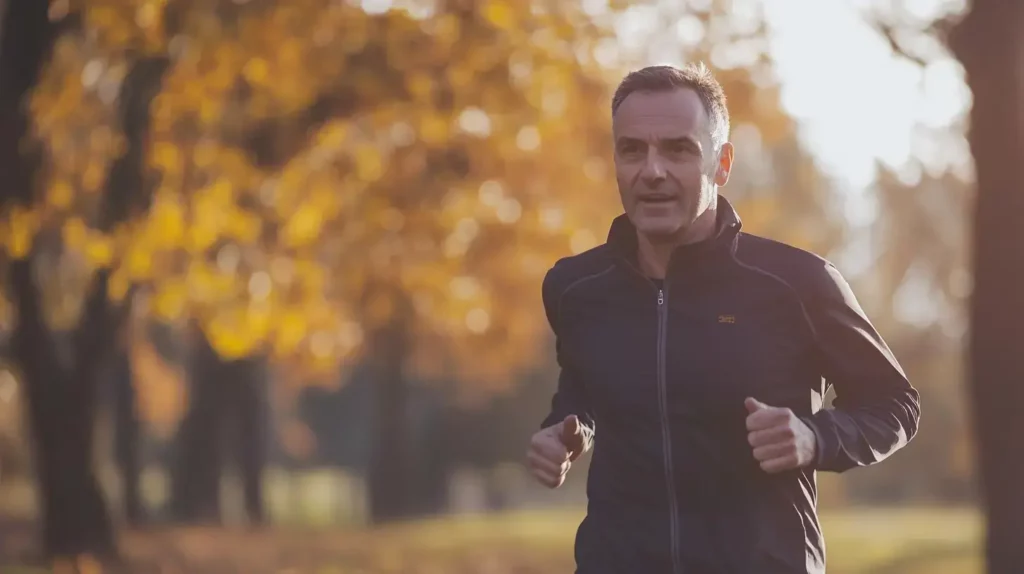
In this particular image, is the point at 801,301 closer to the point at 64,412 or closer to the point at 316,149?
the point at 316,149

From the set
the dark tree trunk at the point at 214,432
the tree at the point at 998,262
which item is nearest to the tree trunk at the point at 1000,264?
the tree at the point at 998,262

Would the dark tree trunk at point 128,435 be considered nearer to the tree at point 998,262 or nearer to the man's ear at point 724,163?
the tree at point 998,262

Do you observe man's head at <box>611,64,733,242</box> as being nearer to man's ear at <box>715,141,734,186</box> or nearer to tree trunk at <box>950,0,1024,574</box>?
man's ear at <box>715,141,734,186</box>

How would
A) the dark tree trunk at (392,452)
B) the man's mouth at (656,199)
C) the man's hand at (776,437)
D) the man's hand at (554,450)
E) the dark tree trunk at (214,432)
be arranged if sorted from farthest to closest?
the dark tree trunk at (392,452) < the dark tree trunk at (214,432) < the man's hand at (554,450) < the man's mouth at (656,199) < the man's hand at (776,437)

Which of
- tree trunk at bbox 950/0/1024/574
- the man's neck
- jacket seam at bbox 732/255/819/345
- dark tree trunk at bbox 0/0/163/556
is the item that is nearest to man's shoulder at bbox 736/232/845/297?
jacket seam at bbox 732/255/819/345

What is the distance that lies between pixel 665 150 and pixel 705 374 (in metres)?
0.59

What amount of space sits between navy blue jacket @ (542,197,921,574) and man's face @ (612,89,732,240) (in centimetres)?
12

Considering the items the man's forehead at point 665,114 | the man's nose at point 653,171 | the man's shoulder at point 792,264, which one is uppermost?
the man's forehead at point 665,114

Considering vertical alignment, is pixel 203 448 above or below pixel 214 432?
below

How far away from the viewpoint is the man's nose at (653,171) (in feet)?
13.4

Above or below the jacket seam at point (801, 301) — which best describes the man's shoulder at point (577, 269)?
above

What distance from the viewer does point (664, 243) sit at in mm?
4219

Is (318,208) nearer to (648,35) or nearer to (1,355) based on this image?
(648,35)

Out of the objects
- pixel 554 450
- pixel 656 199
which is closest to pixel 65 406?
pixel 554 450
